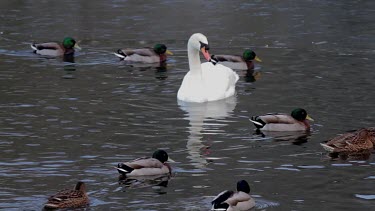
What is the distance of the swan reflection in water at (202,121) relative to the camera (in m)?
17.1

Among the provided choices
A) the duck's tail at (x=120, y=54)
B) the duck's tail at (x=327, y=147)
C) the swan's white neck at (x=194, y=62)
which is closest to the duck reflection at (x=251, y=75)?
the swan's white neck at (x=194, y=62)

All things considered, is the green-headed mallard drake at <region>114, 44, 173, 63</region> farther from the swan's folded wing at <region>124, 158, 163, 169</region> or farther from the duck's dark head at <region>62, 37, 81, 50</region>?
the swan's folded wing at <region>124, 158, 163, 169</region>

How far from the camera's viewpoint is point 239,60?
27062mm

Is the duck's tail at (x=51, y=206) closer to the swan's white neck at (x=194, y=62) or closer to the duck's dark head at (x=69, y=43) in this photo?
the swan's white neck at (x=194, y=62)

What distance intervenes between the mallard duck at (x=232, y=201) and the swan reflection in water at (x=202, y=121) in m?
2.61

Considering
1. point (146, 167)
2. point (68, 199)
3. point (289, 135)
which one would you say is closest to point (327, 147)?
point (289, 135)

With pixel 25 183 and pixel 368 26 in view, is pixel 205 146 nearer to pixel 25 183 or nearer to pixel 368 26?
pixel 25 183

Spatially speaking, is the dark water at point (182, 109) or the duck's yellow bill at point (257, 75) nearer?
the dark water at point (182, 109)

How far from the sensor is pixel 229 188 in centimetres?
1475

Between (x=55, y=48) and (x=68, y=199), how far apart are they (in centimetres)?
1586

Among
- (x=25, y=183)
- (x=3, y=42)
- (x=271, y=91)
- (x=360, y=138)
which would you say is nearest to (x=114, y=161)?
(x=25, y=183)

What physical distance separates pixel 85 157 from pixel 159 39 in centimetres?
1531

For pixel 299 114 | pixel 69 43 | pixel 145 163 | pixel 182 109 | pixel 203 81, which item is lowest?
pixel 145 163

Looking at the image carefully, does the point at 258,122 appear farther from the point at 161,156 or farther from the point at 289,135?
the point at 161,156
